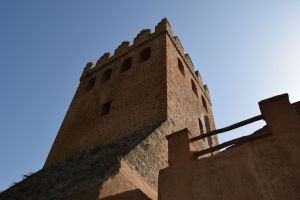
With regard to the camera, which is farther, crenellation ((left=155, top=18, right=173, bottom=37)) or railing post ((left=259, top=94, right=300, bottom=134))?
crenellation ((left=155, top=18, right=173, bottom=37))

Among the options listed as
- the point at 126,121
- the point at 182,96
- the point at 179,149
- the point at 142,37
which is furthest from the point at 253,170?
the point at 142,37

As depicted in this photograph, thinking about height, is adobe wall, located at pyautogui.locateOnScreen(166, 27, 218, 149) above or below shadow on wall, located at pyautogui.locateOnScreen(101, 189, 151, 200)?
above

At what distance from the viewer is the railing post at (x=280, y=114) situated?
388 cm

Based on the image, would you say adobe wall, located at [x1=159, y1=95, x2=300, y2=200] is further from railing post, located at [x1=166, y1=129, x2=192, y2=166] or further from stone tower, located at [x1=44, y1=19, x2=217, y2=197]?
stone tower, located at [x1=44, y1=19, x2=217, y2=197]

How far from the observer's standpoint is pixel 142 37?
1343 cm

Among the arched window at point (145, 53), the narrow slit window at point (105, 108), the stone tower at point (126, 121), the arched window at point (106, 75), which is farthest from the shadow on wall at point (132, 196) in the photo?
the arched window at point (106, 75)

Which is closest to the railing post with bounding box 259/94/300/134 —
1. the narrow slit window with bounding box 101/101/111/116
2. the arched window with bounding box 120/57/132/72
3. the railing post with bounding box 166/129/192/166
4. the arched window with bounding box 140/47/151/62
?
the railing post with bounding box 166/129/192/166

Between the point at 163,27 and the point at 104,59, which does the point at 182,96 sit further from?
the point at 104,59

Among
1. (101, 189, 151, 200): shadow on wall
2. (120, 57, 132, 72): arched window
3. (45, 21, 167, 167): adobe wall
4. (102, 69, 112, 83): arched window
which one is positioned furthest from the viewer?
(102, 69, 112, 83): arched window

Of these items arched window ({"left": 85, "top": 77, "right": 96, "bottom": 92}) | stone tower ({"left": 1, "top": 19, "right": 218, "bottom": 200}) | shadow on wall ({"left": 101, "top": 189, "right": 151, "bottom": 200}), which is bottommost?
shadow on wall ({"left": 101, "top": 189, "right": 151, "bottom": 200})

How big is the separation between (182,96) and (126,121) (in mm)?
2478

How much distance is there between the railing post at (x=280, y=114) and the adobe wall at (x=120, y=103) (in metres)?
3.92

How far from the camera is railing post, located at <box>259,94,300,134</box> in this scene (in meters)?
3.88

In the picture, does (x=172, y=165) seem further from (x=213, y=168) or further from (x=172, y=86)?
Result: (x=172, y=86)
